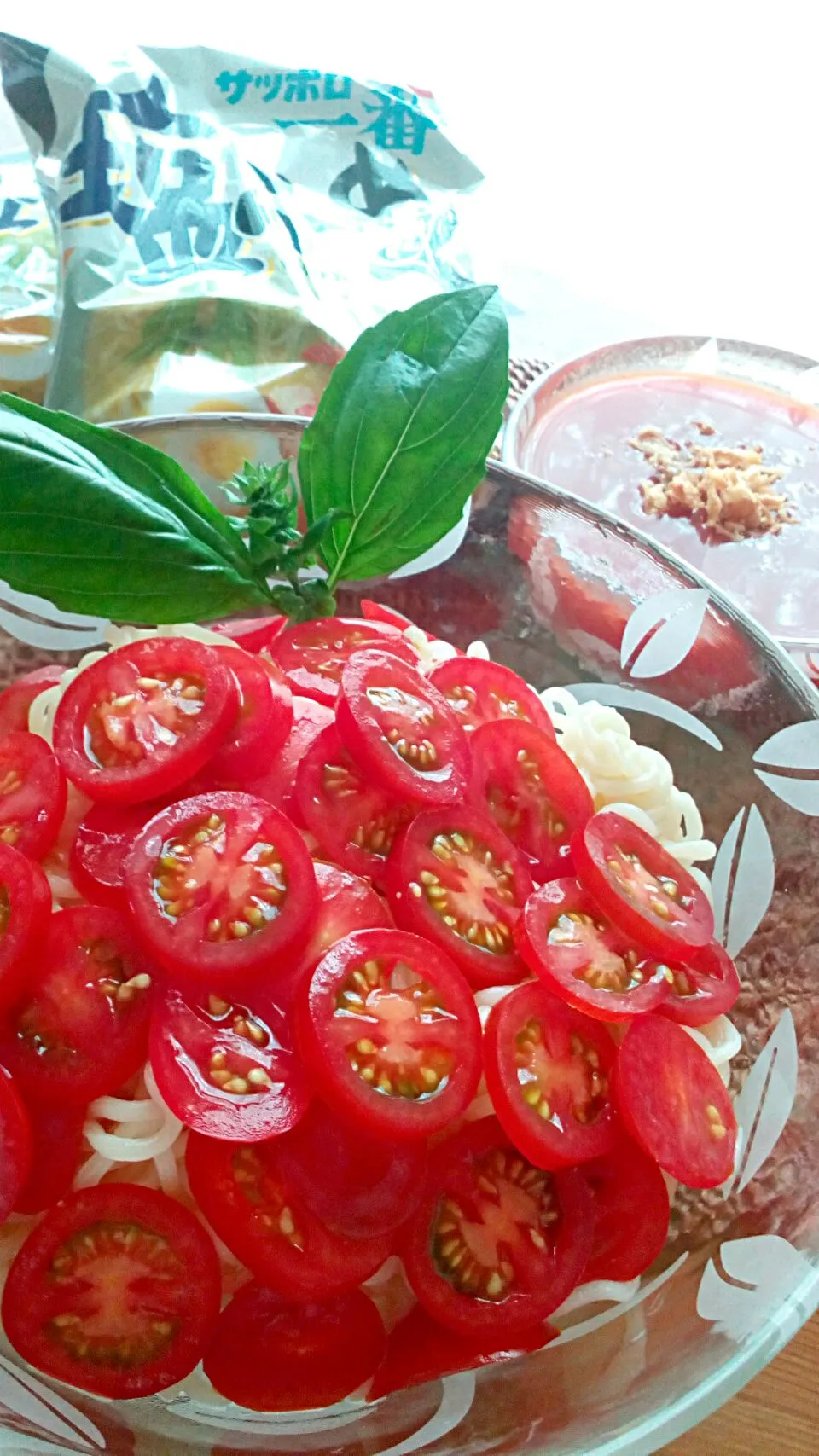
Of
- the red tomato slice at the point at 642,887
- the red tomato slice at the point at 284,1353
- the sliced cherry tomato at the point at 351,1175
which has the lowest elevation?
the red tomato slice at the point at 284,1353

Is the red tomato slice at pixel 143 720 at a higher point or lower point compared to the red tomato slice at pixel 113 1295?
higher

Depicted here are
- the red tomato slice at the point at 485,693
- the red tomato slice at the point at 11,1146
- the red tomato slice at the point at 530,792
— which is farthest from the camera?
the red tomato slice at the point at 485,693

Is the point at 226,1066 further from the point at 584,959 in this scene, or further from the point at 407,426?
the point at 407,426

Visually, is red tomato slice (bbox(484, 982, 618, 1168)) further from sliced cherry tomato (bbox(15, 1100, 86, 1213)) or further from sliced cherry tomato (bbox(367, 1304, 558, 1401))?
sliced cherry tomato (bbox(15, 1100, 86, 1213))

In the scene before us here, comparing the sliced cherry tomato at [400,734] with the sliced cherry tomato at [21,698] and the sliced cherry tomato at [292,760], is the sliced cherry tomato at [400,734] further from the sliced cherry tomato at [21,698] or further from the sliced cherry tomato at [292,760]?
the sliced cherry tomato at [21,698]

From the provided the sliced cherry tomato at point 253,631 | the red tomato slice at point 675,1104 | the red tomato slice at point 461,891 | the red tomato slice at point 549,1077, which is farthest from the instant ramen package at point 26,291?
the red tomato slice at point 675,1104

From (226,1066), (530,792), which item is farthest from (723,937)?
(226,1066)

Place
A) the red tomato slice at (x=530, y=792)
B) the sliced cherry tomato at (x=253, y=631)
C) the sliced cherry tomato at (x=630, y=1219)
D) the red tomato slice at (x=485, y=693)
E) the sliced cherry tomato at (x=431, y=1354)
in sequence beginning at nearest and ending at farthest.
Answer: the sliced cherry tomato at (x=431, y=1354), the sliced cherry tomato at (x=630, y=1219), the red tomato slice at (x=530, y=792), the red tomato slice at (x=485, y=693), the sliced cherry tomato at (x=253, y=631)
